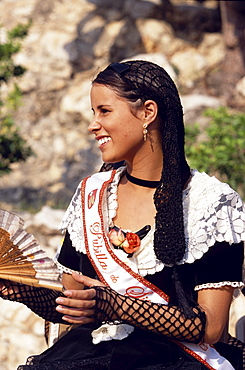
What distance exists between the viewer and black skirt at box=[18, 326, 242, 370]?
2.56 m

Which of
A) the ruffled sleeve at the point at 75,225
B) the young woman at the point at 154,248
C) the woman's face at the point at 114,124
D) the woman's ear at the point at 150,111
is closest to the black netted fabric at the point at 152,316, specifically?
the young woman at the point at 154,248

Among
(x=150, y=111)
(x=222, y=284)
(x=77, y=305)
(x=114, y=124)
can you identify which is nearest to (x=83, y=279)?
(x=77, y=305)

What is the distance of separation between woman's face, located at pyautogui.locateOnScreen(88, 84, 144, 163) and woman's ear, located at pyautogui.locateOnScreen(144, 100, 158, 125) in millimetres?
19

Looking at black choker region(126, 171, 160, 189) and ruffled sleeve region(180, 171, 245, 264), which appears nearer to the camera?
ruffled sleeve region(180, 171, 245, 264)

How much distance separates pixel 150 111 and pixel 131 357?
1.05m

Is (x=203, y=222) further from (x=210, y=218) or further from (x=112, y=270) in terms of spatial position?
(x=112, y=270)

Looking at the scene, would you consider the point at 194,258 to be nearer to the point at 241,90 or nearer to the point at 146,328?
the point at 146,328

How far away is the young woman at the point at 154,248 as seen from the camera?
2.57m

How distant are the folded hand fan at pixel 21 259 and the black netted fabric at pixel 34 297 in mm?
71

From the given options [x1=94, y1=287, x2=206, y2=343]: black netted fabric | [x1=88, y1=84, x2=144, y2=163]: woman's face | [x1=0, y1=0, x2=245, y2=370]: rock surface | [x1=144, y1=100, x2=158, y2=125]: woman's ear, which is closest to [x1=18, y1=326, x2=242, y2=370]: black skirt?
[x1=94, y1=287, x2=206, y2=343]: black netted fabric

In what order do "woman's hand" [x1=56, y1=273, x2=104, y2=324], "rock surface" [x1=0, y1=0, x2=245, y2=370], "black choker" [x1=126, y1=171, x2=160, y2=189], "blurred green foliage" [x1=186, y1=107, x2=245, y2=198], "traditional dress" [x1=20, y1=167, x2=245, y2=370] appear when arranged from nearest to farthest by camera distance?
"woman's hand" [x1=56, y1=273, x2=104, y2=324]
"traditional dress" [x1=20, y1=167, x2=245, y2=370]
"black choker" [x1=126, y1=171, x2=160, y2=189]
"blurred green foliage" [x1=186, y1=107, x2=245, y2=198]
"rock surface" [x1=0, y1=0, x2=245, y2=370]

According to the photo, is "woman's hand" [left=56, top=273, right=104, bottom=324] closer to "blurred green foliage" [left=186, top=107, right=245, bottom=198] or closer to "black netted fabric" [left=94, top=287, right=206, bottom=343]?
"black netted fabric" [left=94, top=287, right=206, bottom=343]

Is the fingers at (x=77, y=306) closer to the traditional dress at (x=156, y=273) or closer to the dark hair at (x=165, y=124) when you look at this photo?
the traditional dress at (x=156, y=273)

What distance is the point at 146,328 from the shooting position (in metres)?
2.44
